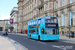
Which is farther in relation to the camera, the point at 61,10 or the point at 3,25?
the point at 3,25

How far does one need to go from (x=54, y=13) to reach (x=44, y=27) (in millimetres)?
28485

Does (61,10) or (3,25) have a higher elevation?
(61,10)

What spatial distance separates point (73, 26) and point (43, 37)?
18073 mm

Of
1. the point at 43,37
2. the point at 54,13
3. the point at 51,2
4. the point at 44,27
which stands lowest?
the point at 43,37

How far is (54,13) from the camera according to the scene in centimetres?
5078

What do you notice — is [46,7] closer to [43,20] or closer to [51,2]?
→ [51,2]

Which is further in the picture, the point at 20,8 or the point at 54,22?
the point at 20,8

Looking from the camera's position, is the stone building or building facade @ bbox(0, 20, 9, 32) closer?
the stone building

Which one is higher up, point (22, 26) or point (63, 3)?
point (63, 3)

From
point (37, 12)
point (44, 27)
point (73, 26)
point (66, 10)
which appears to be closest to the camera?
point (44, 27)

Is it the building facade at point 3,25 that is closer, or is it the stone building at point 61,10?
the stone building at point 61,10

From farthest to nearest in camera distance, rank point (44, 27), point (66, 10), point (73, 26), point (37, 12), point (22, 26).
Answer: point (22, 26), point (37, 12), point (66, 10), point (73, 26), point (44, 27)

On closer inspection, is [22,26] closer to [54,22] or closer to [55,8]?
[55,8]

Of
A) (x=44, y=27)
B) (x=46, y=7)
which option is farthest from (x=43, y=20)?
(x=46, y=7)
